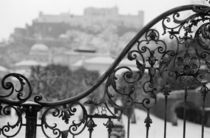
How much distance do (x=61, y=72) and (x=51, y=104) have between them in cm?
2026

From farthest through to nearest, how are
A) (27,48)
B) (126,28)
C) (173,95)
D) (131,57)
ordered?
(126,28) → (27,48) → (173,95) → (131,57)

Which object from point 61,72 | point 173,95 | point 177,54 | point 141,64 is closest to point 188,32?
point 177,54

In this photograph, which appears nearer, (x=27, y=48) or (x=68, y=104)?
(x=68, y=104)

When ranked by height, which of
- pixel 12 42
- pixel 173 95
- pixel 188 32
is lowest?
pixel 173 95

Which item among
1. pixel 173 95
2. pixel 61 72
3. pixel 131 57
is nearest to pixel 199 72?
pixel 131 57

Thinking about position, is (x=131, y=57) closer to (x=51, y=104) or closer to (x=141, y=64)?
(x=141, y=64)

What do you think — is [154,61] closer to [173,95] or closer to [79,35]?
[173,95]

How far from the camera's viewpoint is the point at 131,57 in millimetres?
2875

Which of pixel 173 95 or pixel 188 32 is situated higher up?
pixel 188 32

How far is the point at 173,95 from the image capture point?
11859 mm

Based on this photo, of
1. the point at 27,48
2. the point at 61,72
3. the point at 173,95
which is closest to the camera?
the point at 173,95

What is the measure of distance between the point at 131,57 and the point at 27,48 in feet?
222

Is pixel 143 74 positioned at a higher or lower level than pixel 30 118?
higher

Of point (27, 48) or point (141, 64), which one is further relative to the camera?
point (27, 48)
